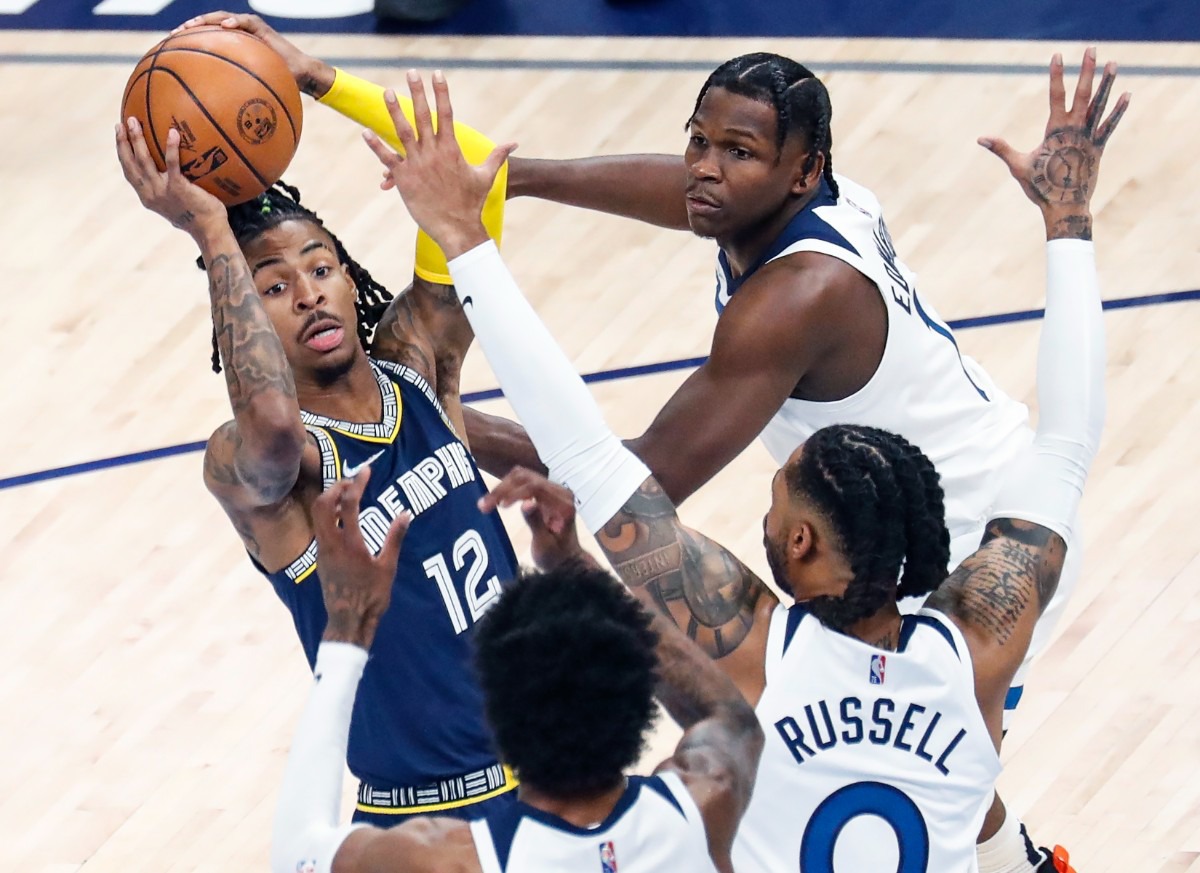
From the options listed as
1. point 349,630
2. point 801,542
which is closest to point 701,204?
point 801,542

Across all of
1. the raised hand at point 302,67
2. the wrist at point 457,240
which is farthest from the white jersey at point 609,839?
the raised hand at point 302,67

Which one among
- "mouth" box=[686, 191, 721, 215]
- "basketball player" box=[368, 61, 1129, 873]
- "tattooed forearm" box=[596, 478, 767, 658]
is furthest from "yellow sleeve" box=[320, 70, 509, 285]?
"tattooed forearm" box=[596, 478, 767, 658]

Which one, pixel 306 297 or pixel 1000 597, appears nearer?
pixel 1000 597

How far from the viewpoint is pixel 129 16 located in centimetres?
958

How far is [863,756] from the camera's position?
2.97m

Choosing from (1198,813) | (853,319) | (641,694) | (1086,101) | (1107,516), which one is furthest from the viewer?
(1107,516)

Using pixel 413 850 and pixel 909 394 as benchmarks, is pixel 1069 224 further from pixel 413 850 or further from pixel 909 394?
pixel 413 850

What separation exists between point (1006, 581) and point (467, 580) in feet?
3.58

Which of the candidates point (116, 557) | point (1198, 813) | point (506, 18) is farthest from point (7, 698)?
point (506, 18)

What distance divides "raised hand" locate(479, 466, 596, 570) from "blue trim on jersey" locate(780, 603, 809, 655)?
0.36m

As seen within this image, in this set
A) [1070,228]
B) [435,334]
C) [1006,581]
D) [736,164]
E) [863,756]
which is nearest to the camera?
[863,756]

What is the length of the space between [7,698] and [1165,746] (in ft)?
10.8

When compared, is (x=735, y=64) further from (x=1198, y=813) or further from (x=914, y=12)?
(x=914, y=12)

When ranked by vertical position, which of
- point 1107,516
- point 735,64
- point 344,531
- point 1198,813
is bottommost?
point 1198,813
